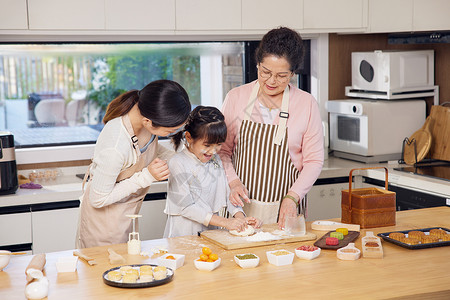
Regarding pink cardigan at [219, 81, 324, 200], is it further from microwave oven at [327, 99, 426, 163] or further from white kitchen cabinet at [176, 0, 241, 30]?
microwave oven at [327, 99, 426, 163]

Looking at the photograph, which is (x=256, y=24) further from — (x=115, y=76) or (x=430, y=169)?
(x=430, y=169)

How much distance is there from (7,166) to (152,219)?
32.0 inches

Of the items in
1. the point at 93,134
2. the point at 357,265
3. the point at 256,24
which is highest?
the point at 256,24

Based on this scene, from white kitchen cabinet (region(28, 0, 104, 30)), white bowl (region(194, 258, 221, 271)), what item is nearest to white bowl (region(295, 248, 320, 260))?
white bowl (region(194, 258, 221, 271))

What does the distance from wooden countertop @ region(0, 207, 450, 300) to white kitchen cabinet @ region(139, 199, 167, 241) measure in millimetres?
1210

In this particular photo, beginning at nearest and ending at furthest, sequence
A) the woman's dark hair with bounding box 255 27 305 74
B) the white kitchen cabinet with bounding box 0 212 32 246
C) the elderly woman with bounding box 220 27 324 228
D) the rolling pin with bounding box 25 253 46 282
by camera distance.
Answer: the rolling pin with bounding box 25 253 46 282, the woman's dark hair with bounding box 255 27 305 74, the elderly woman with bounding box 220 27 324 228, the white kitchen cabinet with bounding box 0 212 32 246

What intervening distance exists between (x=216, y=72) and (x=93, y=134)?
0.93 meters

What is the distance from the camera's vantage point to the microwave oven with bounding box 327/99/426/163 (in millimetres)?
3891

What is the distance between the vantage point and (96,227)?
2406mm

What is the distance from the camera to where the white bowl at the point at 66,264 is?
6.22ft

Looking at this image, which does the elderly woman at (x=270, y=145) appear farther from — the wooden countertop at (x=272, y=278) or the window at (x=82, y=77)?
the window at (x=82, y=77)

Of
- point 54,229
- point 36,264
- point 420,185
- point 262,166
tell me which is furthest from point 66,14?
point 420,185

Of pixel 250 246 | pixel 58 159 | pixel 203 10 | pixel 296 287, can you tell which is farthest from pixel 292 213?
pixel 58 159

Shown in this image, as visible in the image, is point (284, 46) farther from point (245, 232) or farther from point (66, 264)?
point (66, 264)
